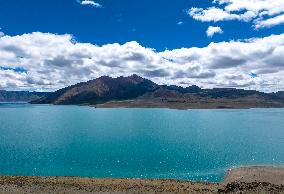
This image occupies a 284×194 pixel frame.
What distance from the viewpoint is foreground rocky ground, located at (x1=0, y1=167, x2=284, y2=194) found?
184ft

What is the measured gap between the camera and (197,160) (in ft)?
300

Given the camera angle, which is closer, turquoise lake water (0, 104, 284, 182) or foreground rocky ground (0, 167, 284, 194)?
foreground rocky ground (0, 167, 284, 194)

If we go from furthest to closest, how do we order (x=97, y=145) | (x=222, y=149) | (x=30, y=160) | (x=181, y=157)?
(x=97, y=145), (x=222, y=149), (x=181, y=157), (x=30, y=160)

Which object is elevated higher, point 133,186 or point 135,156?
point 133,186

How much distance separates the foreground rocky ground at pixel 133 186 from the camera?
Result: 2213 inches

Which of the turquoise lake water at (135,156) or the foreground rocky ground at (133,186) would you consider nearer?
the foreground rocky ground at (133,186)

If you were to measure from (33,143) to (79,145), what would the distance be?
15737 mm

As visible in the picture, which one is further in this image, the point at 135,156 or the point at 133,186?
the point at 135,156

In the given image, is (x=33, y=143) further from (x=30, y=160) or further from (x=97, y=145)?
(x=30, y=160)

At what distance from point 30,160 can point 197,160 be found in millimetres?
40026

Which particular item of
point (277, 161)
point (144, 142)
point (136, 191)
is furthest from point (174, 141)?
point (136, 191)

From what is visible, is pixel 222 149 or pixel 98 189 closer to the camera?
pixel 98 189

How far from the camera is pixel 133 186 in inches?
2350

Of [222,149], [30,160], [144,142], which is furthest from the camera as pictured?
[144,142]
